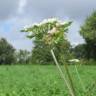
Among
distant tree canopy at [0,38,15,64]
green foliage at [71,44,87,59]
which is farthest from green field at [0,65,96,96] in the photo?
distant tree canopy at [0,38,15,64]

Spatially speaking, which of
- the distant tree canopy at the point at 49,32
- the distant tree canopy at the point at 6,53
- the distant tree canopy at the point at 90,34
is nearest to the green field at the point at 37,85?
the distant tree canopy at the point at 49,32

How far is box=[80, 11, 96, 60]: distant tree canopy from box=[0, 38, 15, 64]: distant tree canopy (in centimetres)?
1658

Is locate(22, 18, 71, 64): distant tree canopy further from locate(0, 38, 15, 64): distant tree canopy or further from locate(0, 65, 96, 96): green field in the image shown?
locate(0, 38, 15, 64): distant tree canopy

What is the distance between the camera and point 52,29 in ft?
7.89

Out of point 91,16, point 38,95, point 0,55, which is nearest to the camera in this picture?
point 38,95

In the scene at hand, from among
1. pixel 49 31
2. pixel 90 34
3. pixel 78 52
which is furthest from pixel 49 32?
pixel 90 34

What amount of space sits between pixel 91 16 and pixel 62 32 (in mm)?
52972

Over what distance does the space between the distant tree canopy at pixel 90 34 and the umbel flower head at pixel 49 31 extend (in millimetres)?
48721

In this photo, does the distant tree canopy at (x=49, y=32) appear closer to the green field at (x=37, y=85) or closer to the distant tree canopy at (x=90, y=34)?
the green field at (x=37, y=85)

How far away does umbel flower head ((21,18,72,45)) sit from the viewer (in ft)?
7.90

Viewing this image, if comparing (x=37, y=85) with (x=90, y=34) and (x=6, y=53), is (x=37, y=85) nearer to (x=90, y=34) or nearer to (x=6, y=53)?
(x=90, y=34)

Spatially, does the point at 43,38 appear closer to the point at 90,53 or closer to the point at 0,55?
the point at 90,53

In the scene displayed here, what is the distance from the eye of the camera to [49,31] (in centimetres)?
241

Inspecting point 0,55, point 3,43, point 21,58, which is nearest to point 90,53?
point 21,58
